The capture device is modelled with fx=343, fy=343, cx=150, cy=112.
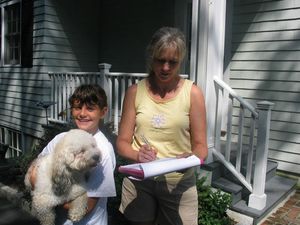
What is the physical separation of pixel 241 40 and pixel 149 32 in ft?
7.97

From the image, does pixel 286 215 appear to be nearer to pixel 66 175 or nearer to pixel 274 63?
pixel 274 63

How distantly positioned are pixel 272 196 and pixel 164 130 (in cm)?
292

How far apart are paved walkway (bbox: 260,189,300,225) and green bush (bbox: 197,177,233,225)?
1.62 feet

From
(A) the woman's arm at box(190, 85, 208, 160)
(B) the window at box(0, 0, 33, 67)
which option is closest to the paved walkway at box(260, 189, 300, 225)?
(A) the woman's arm at box(190, 85, 208, 160)

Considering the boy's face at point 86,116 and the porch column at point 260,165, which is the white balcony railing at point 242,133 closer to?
the porch column at point 260,165

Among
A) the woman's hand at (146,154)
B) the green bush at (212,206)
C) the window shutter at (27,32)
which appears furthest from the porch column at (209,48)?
the window shutter at (27,32)

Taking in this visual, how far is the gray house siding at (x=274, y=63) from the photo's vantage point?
5.14m

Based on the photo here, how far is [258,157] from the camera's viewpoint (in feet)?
12.9

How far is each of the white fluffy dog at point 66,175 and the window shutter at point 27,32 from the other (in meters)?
6.52

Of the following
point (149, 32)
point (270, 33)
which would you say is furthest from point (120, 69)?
point (270, 33)

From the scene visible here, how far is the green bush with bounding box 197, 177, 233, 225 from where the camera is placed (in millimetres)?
3748

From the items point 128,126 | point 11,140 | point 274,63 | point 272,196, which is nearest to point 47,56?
point 11,140

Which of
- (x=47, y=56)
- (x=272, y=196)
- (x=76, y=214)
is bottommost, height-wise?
(x=272, y=196)

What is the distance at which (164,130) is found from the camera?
195 centimetres
